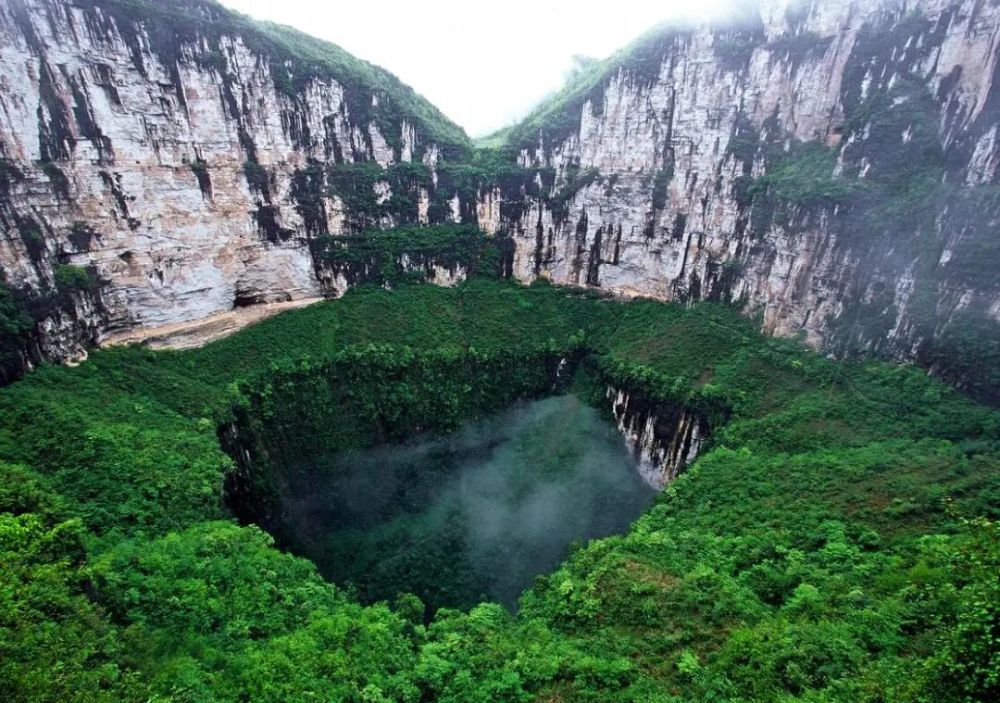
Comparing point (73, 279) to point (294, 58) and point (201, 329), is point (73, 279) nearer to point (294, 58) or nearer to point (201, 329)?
point (201, 329)

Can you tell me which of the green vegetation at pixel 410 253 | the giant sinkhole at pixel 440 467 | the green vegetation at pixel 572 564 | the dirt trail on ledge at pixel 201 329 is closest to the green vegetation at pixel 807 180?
the green vegetation at pixel 572 564

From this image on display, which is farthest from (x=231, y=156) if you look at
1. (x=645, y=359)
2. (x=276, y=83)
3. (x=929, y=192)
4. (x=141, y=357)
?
(x=929, y=192)

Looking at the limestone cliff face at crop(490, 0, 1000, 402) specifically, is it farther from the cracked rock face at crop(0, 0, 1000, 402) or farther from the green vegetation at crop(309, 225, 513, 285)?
the green vegetation at crop(309, 225, 513, 285)

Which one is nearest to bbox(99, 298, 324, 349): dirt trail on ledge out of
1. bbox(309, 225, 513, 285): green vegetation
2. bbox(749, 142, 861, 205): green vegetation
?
bbox(309, 225, 513, 285): green vegetation

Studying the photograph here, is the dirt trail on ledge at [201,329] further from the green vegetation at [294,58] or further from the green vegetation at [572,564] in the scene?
the green vegetation at [294,58]

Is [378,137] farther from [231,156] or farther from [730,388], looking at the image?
[730,388]
